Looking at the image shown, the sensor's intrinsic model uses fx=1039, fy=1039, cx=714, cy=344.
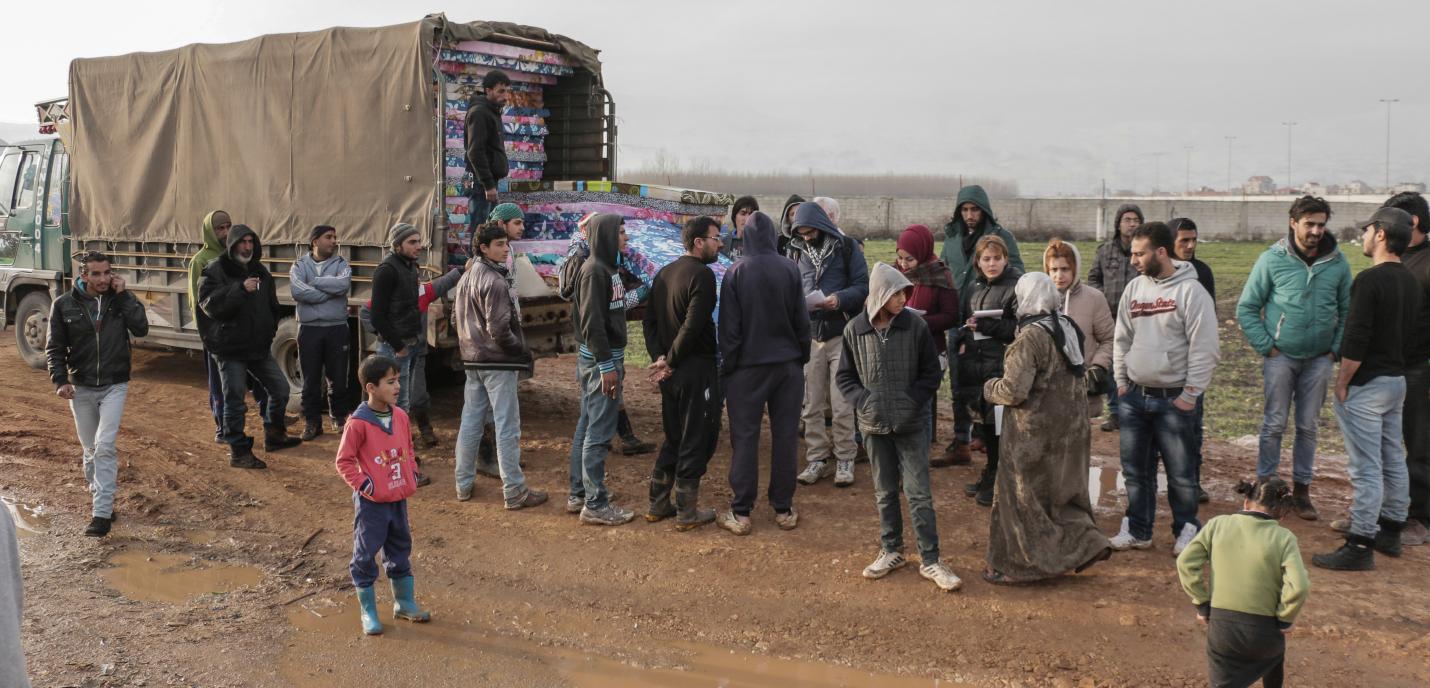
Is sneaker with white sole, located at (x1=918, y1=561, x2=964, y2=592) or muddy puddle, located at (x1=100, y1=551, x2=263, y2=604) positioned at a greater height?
sneaker with white sole, located at (x1=918, y1=561, x2=964, y2=592)

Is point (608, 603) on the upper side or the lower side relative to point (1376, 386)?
lower

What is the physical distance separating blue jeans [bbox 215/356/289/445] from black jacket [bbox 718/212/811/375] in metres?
3.99

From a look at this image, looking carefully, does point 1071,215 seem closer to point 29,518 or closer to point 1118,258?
point 1118,258

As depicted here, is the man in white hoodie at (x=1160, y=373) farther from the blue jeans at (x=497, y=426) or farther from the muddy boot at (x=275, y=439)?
the muddy boot at (x=275, y=439)

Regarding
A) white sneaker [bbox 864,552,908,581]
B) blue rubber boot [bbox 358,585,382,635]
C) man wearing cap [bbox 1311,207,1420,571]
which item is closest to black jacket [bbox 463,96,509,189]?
blue rubber boot [bbox 358,585,382,635]

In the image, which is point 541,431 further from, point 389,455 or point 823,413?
point 389,455

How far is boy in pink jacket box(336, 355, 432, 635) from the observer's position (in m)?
4.88

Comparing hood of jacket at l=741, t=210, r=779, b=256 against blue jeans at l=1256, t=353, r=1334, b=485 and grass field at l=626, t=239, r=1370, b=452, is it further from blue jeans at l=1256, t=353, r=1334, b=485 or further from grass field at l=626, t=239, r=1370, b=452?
grass field at l=626, t=239, r=1370, b=452

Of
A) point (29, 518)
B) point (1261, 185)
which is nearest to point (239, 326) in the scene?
point (29, 518)

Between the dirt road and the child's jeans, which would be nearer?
the dirt road

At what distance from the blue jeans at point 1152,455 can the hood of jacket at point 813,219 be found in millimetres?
2279

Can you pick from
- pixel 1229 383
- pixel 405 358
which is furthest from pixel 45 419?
pixel 1229 383

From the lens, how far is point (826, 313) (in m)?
7.27

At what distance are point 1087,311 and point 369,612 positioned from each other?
4404 millimetres
